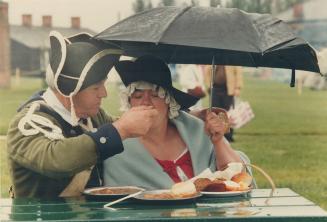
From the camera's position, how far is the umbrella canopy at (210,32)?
2.97 meters

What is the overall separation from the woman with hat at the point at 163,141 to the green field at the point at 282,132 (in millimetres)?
1535

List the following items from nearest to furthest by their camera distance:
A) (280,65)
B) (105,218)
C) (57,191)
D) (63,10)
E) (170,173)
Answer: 1. (105,218)
2. (57,191)
3. (170,173)
4. (280,65)
5. (63,10)

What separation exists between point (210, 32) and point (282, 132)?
6874 mm

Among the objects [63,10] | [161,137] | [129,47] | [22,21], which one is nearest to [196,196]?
[161,137]

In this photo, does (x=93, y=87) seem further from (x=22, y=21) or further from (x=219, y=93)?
(x=219, y=93)

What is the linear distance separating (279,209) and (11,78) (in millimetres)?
5568

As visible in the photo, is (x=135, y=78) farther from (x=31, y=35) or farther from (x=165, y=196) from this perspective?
(x=31, y=35)

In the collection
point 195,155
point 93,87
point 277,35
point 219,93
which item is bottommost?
point 219,93

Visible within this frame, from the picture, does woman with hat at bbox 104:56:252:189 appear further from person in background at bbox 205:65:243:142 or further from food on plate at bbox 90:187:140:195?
person in background at bbox 205:65:243:142

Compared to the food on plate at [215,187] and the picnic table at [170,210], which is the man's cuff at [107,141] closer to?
the picnic table at [170,210]

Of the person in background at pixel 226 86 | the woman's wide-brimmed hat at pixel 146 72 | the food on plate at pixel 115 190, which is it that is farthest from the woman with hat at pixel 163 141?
the person in background at pixel 226 86

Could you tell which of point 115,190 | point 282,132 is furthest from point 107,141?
point 282,132

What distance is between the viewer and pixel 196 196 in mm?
2934

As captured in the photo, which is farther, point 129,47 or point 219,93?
point 219,93
